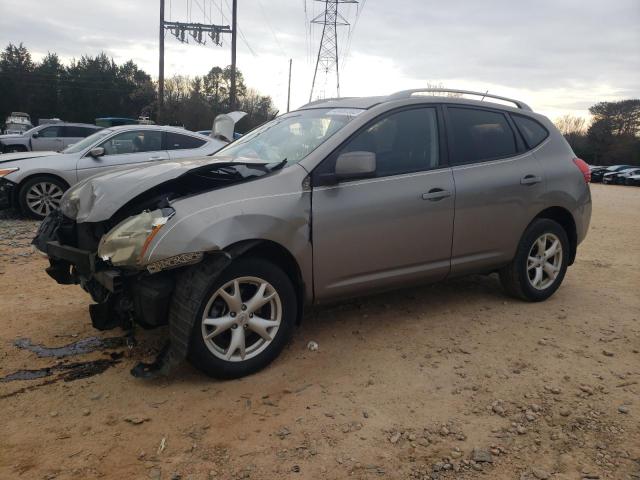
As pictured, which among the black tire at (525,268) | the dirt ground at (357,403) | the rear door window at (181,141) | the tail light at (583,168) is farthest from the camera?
the rear door window at (181,141)

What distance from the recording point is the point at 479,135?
4582mm

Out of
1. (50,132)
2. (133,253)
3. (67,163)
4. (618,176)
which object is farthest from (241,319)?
(618,176)

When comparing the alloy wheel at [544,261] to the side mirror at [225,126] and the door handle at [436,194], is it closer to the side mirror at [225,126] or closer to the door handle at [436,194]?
the door handle at [436,194]

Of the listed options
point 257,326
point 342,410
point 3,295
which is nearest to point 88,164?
point 3,295

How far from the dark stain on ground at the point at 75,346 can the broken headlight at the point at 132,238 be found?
39.6 inches

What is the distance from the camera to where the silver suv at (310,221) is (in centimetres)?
312

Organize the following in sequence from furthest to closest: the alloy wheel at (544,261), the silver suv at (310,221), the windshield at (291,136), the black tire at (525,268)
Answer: the alloy wheel at (544,261), the black tire at (525,268), the windshield at (291,136), the silver suv at (310,221)

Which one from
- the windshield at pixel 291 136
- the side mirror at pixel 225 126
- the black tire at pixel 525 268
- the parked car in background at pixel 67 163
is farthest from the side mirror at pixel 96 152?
the black tire at pixel 525 268

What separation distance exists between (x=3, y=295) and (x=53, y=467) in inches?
117

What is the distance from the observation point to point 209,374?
3256mm

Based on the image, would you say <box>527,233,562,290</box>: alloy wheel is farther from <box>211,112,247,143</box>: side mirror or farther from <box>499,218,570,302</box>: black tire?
<box>211,112,247,143</box>: side mirror

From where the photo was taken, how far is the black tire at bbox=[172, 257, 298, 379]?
3.08 meters

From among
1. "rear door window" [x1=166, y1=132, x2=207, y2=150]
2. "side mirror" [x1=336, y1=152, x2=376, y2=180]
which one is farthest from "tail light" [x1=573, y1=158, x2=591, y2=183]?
"rear door window" [x1=166, y1=132, x2=207, y2=150]

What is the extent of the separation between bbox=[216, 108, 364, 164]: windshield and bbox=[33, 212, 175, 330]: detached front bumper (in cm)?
117
